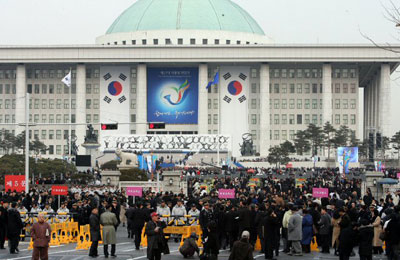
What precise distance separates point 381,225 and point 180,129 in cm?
10418

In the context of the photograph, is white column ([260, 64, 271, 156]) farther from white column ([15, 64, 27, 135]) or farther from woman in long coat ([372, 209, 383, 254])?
woman in long coat ([372, 209, 383, 254])

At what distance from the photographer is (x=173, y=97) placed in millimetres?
126688

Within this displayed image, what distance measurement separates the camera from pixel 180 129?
127438 millimetres

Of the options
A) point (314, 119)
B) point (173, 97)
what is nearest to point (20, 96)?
point (173, 97)

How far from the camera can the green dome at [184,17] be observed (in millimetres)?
135250

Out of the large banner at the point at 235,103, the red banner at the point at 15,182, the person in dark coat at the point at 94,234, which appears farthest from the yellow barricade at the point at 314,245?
the large banner at the point at 235,103

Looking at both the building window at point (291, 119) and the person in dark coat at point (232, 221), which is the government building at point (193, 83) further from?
the person in dark coat at point (232, 221)

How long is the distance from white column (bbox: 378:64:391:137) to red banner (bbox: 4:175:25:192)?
3531 inches

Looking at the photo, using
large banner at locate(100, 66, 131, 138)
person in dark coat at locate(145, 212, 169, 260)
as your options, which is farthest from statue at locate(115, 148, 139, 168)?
large banner at locate(100, 66, 131, 138)

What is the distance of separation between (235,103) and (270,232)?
106349mm

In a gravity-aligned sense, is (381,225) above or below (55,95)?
below

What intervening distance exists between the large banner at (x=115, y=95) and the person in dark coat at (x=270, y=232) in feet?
345

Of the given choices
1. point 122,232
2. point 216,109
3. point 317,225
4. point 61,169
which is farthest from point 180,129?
point 317,225

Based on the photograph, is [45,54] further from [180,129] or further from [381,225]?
[381,225]
